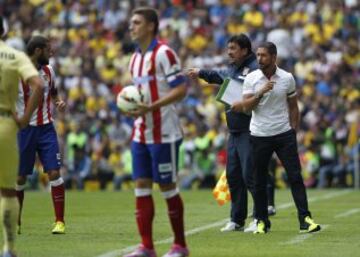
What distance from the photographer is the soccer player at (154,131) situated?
10969 mm

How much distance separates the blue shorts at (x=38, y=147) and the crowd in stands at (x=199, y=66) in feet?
47.1

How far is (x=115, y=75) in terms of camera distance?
115 ft

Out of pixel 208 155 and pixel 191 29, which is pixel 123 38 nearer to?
pixel 191 29

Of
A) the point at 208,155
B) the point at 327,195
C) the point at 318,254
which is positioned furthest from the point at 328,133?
the point at 318,254

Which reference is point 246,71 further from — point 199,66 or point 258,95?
point 199,66

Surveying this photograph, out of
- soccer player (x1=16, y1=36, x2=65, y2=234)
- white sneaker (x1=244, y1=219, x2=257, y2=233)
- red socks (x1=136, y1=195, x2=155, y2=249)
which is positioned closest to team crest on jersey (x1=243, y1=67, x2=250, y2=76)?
white sneaker (x1=244, y1=219, x2=257, y2=233)

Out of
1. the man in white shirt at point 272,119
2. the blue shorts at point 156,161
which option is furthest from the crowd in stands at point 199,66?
the blue shorts at point 156,161

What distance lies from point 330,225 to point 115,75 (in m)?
19.7

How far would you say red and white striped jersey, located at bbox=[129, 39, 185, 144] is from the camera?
36.1 ft

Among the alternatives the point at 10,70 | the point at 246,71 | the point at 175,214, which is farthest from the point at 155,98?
the point at 246,71

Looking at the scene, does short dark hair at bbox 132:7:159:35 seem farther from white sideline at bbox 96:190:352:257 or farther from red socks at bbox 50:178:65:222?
red socks at bbox 50:178:65:222

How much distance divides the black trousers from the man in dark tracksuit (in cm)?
41

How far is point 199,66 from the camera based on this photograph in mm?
33562

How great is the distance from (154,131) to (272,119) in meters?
3.34
